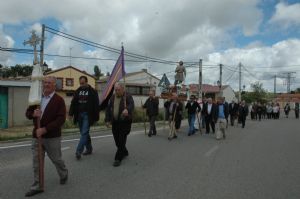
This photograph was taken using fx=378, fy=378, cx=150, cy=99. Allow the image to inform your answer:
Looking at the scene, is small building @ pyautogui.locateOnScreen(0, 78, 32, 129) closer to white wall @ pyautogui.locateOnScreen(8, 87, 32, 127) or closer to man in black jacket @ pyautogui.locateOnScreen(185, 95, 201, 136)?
white wall @ pyautogui.locateOnScreen(8, 87, 32, 127)

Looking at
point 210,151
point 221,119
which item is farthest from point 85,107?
point 221,119

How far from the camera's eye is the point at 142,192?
6117 millimetres

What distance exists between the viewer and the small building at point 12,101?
23384 mm

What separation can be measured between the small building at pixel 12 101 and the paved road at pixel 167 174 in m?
13.5

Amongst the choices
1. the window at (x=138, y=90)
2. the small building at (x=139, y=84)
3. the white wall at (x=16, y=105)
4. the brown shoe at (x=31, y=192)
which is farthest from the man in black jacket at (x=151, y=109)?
the window at (x=138, y=90)

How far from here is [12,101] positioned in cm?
2392

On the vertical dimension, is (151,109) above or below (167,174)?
above

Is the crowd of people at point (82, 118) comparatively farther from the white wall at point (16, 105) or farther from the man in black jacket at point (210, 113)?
the white wall at point (16, 105)

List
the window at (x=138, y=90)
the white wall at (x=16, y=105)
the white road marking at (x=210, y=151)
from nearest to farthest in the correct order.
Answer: the white road marking at (x=210, y=151)
the white wall at (x=16, y=105)
the window at (x=138, y=90)

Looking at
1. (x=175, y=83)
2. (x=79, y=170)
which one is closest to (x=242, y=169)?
(x=79, y=170)

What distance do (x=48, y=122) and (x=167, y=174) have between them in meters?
2.73

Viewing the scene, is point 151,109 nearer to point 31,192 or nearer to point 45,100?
point 45,100

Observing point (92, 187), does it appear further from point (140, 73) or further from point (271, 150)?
point (140, 73)

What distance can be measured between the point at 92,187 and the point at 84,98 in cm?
271
